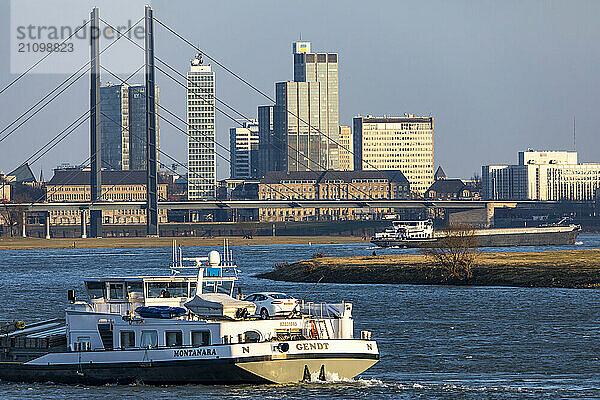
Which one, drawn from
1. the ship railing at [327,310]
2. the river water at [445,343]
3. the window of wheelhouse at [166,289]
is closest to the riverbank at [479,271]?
A: the river water at [445,343]

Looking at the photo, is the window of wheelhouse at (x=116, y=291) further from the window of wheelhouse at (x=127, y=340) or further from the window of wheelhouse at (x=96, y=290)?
the window of wheelhouse at (x=127, y=340)

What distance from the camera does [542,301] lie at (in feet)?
226

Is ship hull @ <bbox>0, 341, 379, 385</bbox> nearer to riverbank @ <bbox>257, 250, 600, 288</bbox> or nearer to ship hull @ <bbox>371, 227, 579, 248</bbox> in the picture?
riverbank @ <bbox>257, 250, 600, 288</bbox>

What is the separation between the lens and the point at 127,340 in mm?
38531

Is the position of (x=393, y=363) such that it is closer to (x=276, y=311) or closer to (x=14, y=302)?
(x=276, y=311)

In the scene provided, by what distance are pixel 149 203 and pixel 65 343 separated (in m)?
150

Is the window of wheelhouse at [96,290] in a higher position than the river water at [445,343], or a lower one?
higher

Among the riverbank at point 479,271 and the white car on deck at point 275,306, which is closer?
the white car on deck at point 275,306

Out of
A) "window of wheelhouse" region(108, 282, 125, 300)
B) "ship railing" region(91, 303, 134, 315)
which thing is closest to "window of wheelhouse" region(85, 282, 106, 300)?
"window of wheelhouse" region(108, 282, 125, 300)

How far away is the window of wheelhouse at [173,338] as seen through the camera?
37603mm

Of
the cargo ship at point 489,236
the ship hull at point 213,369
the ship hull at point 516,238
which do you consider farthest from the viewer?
the ship hull at point 516,238

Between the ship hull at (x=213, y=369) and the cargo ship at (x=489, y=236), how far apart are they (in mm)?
123501

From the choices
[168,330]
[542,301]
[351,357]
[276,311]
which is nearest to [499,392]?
[351,357]

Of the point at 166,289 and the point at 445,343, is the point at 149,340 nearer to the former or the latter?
the point at 166,289
